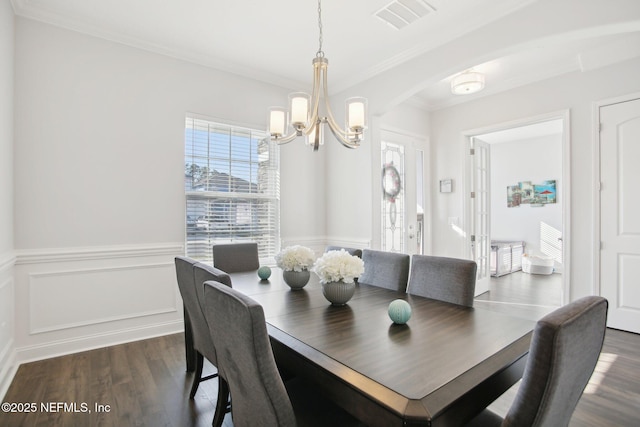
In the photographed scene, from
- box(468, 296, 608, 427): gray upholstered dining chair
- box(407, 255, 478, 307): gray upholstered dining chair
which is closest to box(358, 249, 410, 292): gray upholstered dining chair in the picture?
box(407, 255, 478, 307): gray upholstered dining chair

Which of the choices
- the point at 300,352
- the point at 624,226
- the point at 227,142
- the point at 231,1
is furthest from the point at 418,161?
the point at 300,352

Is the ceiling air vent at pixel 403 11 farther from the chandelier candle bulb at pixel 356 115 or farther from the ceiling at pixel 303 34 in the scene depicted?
the chandelier candle bulb at pixel 356 115

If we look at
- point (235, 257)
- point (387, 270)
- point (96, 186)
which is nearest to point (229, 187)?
point (235, 257)

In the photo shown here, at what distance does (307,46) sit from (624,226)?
3.65 m

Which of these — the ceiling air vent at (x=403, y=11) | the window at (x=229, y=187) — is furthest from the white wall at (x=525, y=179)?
the window at (x=229, y=187)

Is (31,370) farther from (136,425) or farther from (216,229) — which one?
(216,229)

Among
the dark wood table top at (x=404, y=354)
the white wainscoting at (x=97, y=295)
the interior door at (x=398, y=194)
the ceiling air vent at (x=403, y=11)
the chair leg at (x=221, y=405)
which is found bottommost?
the chair leg at (x=221, y=405)

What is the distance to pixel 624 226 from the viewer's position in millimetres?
3299

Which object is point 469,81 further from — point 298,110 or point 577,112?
point 298,110

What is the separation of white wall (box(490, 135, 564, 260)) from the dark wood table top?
21.7 ft

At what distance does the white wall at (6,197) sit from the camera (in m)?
2.30

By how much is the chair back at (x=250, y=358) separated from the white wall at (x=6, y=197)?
2.12m

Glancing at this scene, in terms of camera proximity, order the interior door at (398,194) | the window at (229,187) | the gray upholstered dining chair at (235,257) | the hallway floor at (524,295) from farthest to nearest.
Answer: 1. the interior door at (398,194)
2. the hallway floor at (524,295)
3. the window at (229,187)
4. the gray upholstered dining chair at (235,257)

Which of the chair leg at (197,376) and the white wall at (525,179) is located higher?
the white wall at (525,179)
